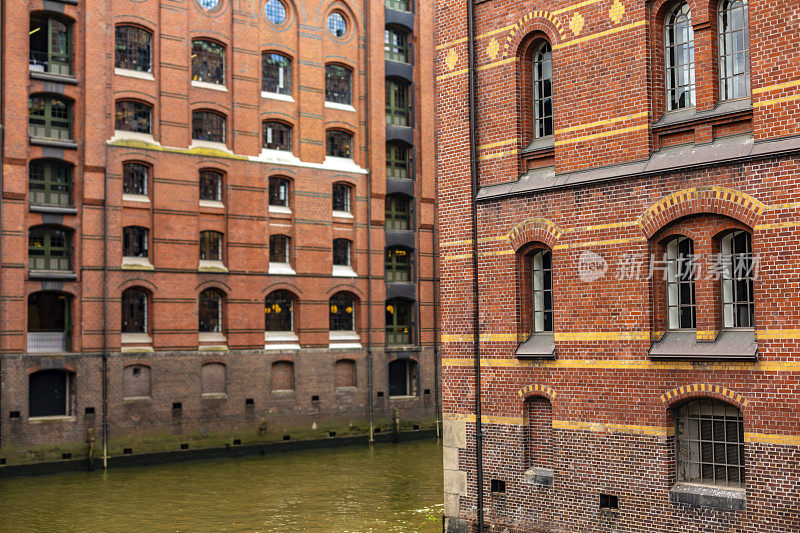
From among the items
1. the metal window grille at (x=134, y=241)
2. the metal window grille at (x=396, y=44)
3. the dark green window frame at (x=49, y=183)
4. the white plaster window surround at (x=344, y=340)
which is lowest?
the white plaster window surround at (x=344, y=340)

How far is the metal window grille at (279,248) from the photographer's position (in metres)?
35.6

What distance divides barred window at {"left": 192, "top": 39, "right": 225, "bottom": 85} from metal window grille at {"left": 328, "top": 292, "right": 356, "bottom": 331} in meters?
9.42

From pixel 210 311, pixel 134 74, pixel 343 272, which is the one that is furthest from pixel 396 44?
pixel 210 311

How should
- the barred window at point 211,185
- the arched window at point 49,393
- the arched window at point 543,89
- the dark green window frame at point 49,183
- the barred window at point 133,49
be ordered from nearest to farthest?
the arched window at point 543,89 → the arched window at point 49,393 → the dark green window frame at point 49,183 → the barred window at point 133,49 → the barred window at point 211,185

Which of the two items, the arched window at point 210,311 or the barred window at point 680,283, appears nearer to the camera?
the barred window at point 680,283

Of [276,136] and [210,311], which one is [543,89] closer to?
[210,311]

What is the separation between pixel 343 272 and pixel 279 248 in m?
2.87

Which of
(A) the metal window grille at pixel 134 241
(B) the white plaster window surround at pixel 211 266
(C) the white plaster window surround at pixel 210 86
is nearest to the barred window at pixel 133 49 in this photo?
(C) the white plaster window surround at pixel 210 86

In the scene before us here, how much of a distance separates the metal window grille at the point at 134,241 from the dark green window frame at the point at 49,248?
1.93 m

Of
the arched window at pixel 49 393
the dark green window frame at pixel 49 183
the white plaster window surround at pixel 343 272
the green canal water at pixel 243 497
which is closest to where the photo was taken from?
the green canal water at pixel 243 497

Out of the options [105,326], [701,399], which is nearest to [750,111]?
[701,399]

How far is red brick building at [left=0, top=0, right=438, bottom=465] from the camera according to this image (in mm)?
30062

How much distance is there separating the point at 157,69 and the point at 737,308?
24638 mm

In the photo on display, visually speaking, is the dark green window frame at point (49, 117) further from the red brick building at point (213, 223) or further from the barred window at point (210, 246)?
the barred window at point (210, 246)
